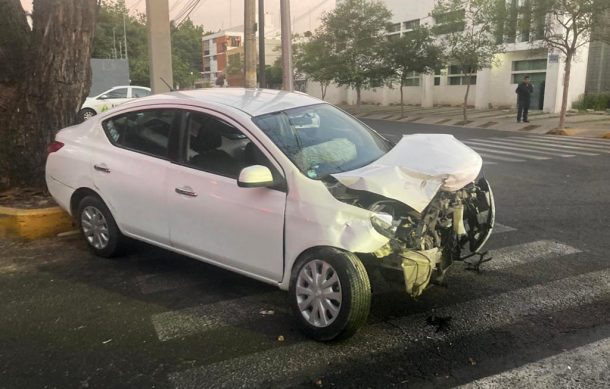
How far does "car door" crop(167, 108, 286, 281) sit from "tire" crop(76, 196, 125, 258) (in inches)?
36.7

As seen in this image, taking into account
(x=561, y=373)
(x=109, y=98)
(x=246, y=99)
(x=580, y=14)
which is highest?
(x=580, y=14)

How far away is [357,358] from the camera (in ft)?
11.2

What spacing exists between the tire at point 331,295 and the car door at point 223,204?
25 cm

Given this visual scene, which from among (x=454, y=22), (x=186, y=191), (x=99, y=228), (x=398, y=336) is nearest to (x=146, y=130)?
Result: (x=186, y=191)

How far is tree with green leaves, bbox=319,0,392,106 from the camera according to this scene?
3164 centimetres

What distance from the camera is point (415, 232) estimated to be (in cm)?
363

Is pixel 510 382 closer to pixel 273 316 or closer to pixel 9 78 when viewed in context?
pixel 273 316

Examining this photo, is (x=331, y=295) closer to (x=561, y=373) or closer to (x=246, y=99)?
(x=561, y=373)

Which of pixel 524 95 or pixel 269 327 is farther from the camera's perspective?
pixel 524 95

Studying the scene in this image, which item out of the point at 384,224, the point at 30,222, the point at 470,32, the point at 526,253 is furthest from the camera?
the point at 470,32

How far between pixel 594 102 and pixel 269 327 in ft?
87.5

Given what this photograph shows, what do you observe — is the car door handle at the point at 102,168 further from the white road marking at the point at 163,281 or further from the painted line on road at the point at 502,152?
the painted line on road at the point at 502,152

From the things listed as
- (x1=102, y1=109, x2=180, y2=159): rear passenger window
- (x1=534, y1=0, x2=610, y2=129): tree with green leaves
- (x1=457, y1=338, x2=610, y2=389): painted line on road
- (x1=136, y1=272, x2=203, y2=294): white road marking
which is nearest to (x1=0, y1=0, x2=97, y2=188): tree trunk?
(x1=102, y1=109, x2=180, y2=159): rear passenger window

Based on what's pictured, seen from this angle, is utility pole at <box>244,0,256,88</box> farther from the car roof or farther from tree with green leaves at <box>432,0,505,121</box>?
tree with green leaves at <box>432,0,505,121</box>
